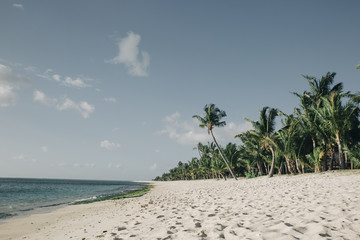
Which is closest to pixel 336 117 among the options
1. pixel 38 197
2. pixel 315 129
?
pixel 315 129

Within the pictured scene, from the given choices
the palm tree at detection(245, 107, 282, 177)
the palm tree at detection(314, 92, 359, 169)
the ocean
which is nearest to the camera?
the ocean

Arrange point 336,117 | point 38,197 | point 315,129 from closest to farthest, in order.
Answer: point 336,117 → point 315,129 → point 38,197

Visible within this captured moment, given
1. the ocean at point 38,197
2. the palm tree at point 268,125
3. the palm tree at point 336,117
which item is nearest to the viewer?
the ocean at point 38,197

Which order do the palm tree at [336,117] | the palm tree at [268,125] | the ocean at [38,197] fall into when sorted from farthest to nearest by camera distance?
the palm tree at [268,125] < the palm tree at [336,117] < the ocean at [38,197]

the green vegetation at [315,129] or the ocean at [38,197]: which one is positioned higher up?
the green vegetation at [315,129]

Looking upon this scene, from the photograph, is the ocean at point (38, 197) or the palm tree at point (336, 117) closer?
the ocean at point (38, 197)

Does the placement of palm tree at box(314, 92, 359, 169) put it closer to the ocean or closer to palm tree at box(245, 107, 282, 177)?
palm tree at box(245, 107, 282, 177)

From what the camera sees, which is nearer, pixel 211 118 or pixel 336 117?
pixel 336 117

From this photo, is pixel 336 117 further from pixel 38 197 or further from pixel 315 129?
pixel 38 197

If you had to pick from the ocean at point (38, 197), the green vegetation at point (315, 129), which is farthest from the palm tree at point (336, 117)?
the ocean at point (38, 197)

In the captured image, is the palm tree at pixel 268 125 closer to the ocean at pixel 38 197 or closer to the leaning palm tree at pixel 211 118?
the leaning palm tree at pixel 211 118

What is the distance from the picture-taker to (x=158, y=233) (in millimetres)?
3992

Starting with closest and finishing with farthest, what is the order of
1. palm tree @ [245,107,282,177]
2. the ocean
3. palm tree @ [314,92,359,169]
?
the ocean
palm tree @ [314,92,359,169]
palm tree @ [245,107,282,177]

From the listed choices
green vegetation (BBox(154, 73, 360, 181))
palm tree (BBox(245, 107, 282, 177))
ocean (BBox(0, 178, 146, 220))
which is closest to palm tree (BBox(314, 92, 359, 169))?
green vegetation (BBox(154, 73, 360, 181))
